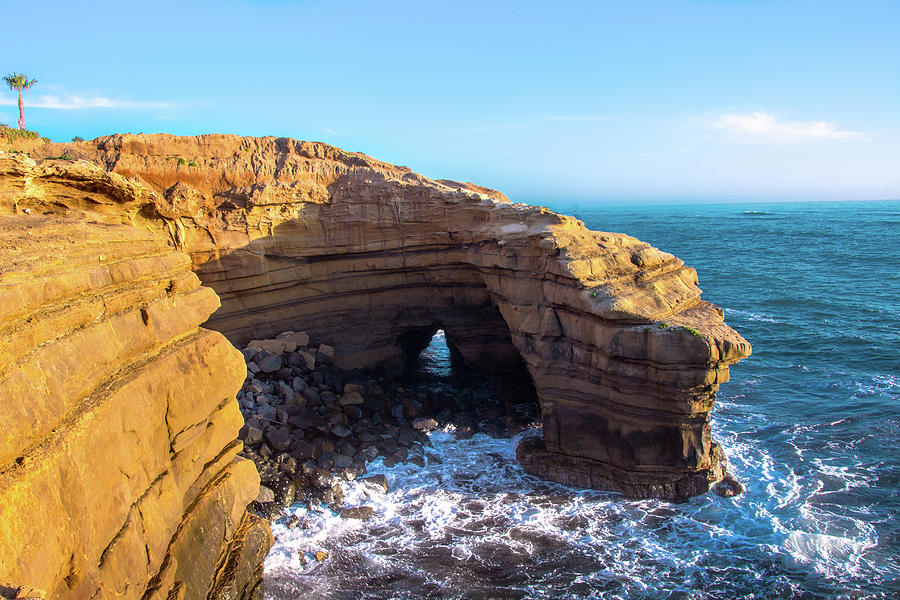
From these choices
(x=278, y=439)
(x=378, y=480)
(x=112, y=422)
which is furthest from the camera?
(x=278, y=439)

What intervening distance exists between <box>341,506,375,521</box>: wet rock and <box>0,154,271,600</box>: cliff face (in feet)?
12.0

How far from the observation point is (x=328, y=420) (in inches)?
721

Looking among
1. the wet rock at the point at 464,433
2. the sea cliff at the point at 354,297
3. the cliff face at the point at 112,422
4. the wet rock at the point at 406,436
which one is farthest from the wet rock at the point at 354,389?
the cliff face at the point at 112,422

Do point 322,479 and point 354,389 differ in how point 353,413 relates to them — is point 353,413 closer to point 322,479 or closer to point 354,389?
point 354,389

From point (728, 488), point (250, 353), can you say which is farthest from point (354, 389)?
point (728, 488)

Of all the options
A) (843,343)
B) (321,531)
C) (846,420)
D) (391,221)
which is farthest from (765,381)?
(321,531)

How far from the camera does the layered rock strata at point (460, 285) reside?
1496 centimetres

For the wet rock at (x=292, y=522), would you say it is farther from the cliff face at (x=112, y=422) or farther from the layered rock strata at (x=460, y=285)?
the layered rock strata at (x=460, y=285)

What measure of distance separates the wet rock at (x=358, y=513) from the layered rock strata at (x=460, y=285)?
16.5 ft

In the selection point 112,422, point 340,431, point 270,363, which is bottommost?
point 340,431

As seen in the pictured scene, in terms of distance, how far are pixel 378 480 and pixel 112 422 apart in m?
10.1

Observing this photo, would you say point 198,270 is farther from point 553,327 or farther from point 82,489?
point 82,489

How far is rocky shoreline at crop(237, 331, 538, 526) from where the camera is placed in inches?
611

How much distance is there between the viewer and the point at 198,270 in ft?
62.3
